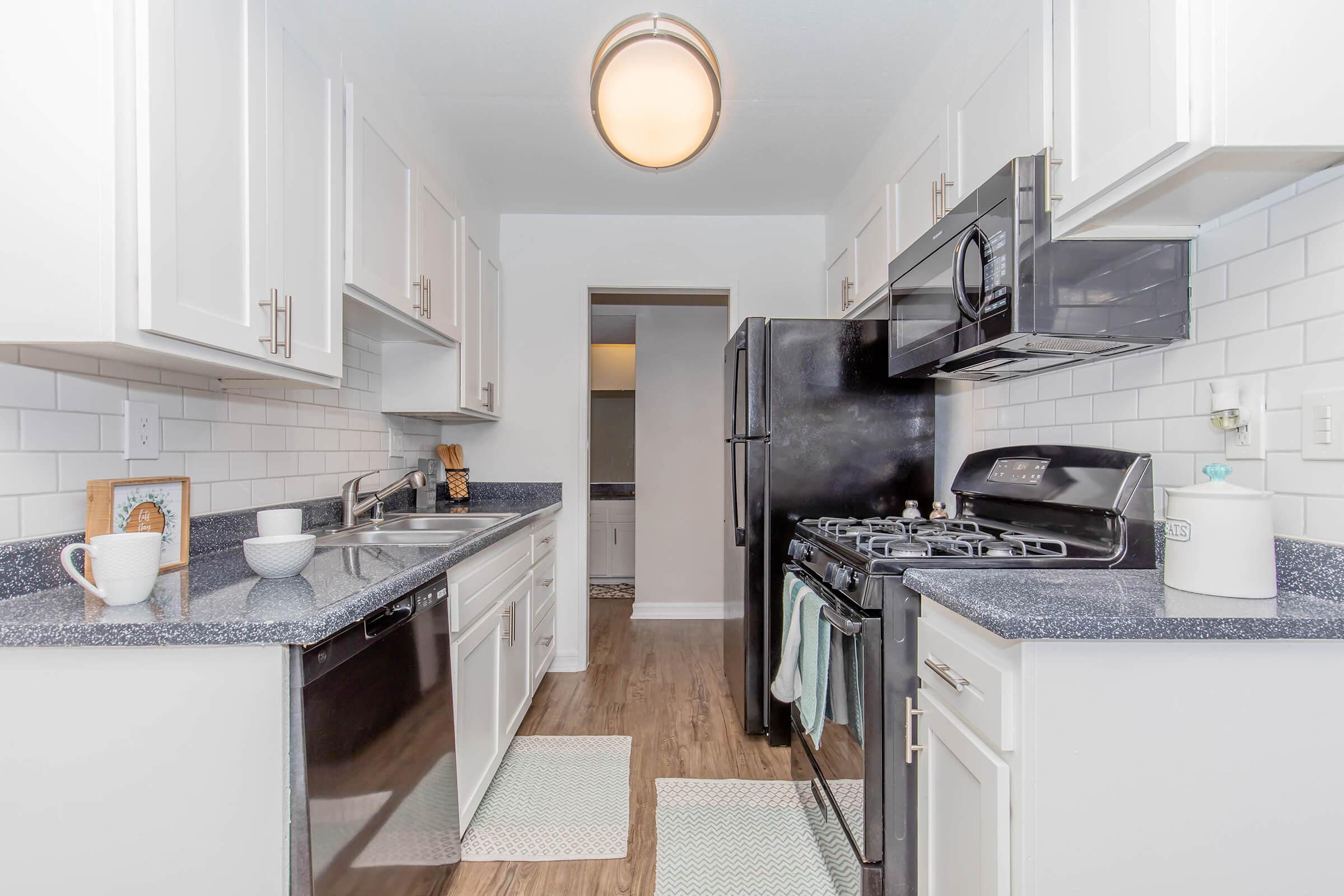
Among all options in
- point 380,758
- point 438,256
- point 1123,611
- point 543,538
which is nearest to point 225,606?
point 380,758

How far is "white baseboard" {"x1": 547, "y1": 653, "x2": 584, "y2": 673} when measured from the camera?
→ 126 inches

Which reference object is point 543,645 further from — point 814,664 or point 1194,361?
point 1194,361

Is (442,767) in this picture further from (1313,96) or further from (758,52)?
(758,52)

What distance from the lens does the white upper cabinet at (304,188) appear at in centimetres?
133

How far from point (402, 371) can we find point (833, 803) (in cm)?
219

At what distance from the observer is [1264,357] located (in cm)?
113

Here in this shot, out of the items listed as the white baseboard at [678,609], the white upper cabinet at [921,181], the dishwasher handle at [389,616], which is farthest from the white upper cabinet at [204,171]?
the white baseboard at [678,609]

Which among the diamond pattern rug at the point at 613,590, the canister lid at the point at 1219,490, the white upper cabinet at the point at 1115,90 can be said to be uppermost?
the white upper cabinet at the point at 1115,90

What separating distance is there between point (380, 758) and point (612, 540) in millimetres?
4075

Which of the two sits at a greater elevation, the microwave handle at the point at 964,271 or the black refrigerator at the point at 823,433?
the microwave handle at the point at 964,271

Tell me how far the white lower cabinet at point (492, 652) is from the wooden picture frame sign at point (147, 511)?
587 mm

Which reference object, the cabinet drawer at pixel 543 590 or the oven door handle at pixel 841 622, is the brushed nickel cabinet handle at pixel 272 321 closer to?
the oven door handle at pixel 841 622

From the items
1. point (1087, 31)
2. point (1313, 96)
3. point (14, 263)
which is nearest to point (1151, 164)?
point (1313, 96)

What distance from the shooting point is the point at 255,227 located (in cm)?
126
